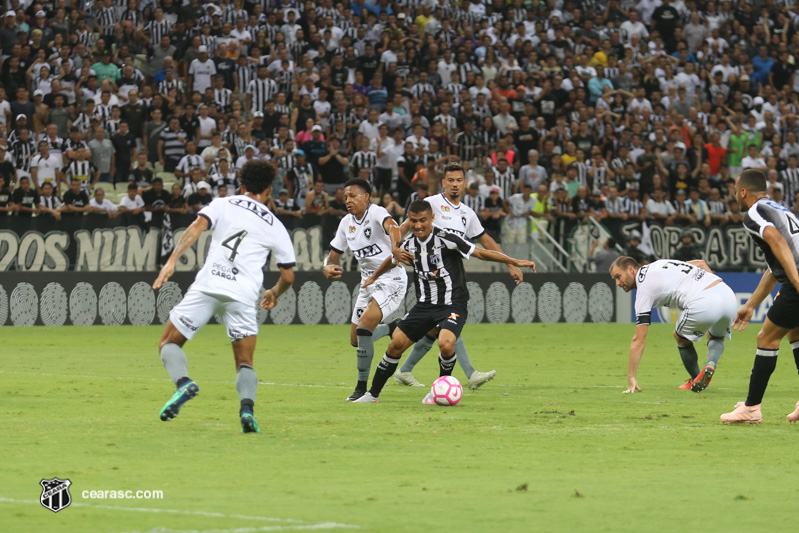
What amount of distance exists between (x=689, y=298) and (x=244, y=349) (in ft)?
22.3

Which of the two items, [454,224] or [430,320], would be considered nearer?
[430,320]

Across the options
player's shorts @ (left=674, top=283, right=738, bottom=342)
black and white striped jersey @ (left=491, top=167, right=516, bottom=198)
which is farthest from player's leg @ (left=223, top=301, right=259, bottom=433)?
black and white striped jersey @ (left=491, top=167, right=516, bottom=198)

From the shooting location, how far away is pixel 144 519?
20.7 feet

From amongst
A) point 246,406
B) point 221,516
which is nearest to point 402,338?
point 246,406

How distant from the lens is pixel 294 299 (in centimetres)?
2570

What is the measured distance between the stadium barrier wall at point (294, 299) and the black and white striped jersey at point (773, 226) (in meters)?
15.5

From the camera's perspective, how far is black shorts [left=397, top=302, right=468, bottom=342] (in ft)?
40.8

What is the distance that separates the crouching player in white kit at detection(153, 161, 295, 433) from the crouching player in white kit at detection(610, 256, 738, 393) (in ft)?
19.1

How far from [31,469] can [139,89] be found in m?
19.8

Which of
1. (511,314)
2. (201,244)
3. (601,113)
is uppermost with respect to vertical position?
(601,113)

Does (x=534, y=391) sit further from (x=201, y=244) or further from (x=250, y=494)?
(x=201, y=244)

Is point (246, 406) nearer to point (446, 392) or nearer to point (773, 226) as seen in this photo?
point (446, 392)

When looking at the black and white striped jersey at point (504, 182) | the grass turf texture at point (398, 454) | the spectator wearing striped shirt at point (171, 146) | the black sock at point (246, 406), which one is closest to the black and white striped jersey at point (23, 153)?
the spectator wearing striped shirt at point (171, 146)

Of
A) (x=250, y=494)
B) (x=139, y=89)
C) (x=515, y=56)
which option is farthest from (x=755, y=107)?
(x=250, y=494)
